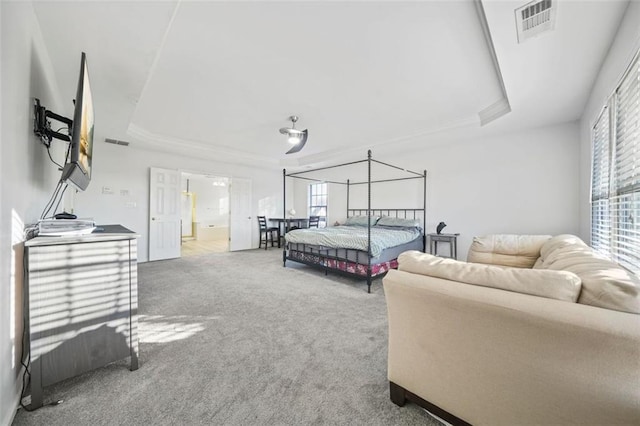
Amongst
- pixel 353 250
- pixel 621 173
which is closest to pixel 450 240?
pixel 353 250

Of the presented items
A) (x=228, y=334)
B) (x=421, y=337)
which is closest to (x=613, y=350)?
(x=421, y=337)

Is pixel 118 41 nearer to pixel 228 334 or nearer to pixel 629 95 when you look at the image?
pixel 228 334

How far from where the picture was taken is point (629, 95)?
1.75 metres

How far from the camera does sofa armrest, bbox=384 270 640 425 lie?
780 millimetres

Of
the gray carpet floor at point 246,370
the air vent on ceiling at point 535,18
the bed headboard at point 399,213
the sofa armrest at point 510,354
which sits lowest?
the gray carpet floor at point 246,370

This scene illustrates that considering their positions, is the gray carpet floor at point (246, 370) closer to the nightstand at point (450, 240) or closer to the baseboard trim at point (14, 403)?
the baseboard trim at point (14, 403)

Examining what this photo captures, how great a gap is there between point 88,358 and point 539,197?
5625 millimetres

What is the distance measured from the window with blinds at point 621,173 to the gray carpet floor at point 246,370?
1.98 metres

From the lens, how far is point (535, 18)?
5.59 feet

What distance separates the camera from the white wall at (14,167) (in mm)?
1168

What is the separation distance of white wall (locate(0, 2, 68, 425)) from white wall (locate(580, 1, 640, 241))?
12.0ft

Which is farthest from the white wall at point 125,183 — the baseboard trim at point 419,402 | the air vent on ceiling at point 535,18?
the air vent on ceiling at point 535,18

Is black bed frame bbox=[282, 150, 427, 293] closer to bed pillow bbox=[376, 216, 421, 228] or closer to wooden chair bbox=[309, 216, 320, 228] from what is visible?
bed pillow bbox=[376, 216, 421, 228]

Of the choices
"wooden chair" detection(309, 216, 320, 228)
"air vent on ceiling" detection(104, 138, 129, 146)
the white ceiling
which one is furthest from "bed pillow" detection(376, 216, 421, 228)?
"air vent on ceiling" detection(104, 138, 129, 146)
